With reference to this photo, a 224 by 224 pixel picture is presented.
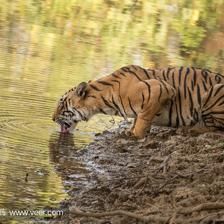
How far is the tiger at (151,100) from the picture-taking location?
32.3ft

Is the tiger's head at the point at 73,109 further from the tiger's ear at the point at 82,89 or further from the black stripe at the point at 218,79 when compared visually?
the black stripe at the point at 218,79

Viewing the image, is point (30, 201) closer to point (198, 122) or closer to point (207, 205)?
point (207, 205)

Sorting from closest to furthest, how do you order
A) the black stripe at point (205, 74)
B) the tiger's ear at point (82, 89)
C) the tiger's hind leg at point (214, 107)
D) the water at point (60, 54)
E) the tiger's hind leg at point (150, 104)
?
the water at point (60, 54)
the tiger's hind leg at point (150, 104)
the tiger's hind leg at point (214, 107)
the tiger's ear at point (82, 89)
the black stripe at point (205, 74)

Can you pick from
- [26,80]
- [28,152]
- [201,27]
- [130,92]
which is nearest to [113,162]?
[28,152]

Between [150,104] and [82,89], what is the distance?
33.0 inches

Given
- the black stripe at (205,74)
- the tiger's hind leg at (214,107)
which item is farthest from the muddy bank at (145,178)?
the black stripe at (205,74)

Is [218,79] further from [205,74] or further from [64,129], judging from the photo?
[64,129]

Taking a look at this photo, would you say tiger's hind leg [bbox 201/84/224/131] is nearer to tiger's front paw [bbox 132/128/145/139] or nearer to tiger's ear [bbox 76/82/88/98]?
tiger's front paw [bbox 132/128/145/139]

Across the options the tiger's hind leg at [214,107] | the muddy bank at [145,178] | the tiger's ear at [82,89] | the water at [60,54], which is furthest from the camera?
the tiger's ear at [82,89]

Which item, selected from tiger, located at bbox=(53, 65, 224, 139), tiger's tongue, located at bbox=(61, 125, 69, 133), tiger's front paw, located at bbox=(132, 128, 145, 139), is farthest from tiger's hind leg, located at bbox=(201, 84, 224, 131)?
tiger's tongue, located at bbox=(61, 125, 69, 133)

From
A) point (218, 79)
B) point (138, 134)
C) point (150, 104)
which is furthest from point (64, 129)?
point (218, 79)

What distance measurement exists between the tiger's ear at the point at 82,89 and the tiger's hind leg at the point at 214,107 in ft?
4.41

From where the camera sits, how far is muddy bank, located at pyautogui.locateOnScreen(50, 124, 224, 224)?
20.1ft

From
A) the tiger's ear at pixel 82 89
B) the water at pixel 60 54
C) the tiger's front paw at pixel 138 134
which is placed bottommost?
the water at pixel 60 54
